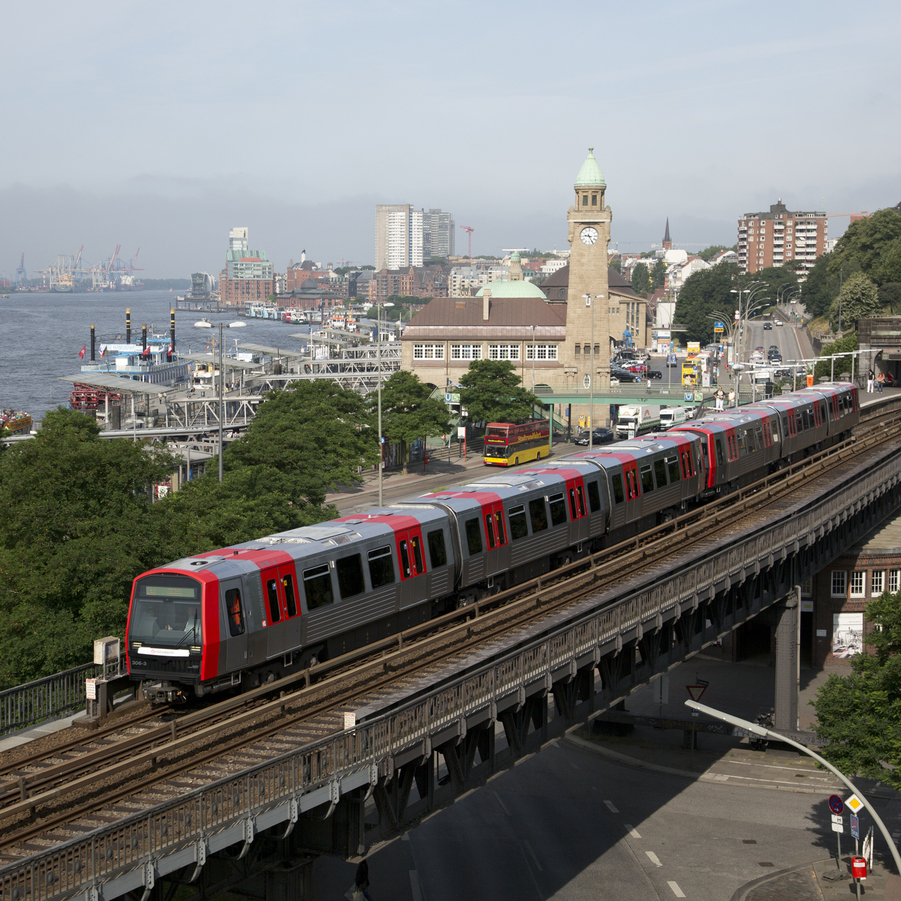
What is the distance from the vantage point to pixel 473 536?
30109 millimetres

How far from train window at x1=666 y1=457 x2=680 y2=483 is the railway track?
9.95 metres

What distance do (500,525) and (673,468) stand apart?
12660 millimetres

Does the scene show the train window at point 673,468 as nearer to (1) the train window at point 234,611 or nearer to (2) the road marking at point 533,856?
(2) the road marking at point 533,856

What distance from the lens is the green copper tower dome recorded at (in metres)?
118

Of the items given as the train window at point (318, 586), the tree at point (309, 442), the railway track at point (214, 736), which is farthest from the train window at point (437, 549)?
the tree at point (309, 442)

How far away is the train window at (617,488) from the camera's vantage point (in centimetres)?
3753

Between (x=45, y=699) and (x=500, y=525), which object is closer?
(x=45, y=699)

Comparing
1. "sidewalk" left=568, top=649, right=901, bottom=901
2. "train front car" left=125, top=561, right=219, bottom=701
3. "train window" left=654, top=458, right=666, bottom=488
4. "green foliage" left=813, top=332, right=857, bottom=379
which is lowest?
"sidewalk" left=568, top=649, right=901, bottom=901

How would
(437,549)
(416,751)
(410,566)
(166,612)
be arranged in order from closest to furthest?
→ (416,751) < (166,612) < (410,566) < (437,549)

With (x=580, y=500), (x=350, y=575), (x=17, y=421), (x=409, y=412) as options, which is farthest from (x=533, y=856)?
(x=17, y=421)

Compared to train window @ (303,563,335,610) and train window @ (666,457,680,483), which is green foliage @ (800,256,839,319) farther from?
train window @ (303,563,335,610)

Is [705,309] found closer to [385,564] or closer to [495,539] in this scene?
[495,539]

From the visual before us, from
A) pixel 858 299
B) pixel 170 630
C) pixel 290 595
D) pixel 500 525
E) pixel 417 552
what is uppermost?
pixel 858 299

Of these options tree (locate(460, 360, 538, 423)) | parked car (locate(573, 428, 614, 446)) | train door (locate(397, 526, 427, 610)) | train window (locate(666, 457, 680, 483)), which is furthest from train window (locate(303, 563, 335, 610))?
parked car (locate(573, 428, 614, 446))
